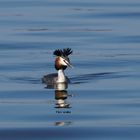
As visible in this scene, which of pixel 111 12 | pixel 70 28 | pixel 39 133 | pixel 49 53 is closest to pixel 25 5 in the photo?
pixel 111 12

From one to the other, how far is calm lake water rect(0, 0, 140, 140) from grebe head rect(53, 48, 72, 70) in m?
0.31

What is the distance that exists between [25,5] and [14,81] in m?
12.9

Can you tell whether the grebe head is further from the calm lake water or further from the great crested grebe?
the calm lake water

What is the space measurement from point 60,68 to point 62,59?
11.3 inches

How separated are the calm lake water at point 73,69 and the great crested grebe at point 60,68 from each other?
0.71 ft

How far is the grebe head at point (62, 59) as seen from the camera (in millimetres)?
20594

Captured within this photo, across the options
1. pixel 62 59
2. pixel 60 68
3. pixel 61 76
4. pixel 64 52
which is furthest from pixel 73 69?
pixel 61 76

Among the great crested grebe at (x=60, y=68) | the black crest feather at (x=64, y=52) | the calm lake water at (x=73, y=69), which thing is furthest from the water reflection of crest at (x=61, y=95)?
→ the black crest feather at (x=64, y=52)

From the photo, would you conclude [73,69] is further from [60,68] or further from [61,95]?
[61,95]

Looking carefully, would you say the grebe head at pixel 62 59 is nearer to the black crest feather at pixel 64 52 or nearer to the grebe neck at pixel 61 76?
the black crest feather at pixel 64 52

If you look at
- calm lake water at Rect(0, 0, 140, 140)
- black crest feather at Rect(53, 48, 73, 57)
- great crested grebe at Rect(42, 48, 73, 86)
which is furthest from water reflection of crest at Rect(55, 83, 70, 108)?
black crest feather at Rect(53, 48, 73, 57)

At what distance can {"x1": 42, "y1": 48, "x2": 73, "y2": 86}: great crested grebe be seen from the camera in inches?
780

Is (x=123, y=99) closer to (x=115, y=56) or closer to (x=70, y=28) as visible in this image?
(x=115, y=56)

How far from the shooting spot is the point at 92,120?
15.2 m
